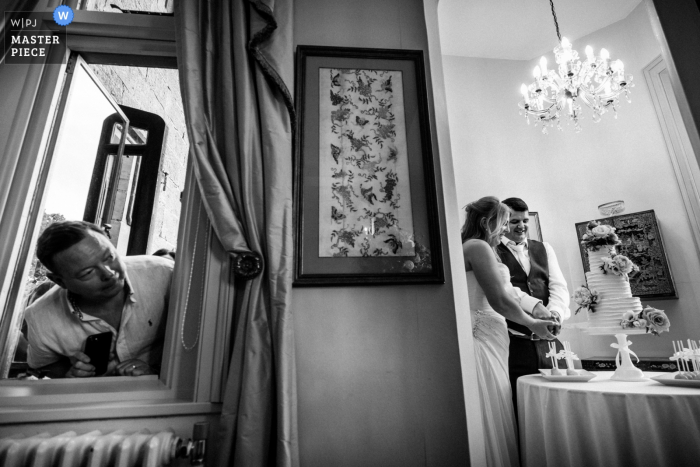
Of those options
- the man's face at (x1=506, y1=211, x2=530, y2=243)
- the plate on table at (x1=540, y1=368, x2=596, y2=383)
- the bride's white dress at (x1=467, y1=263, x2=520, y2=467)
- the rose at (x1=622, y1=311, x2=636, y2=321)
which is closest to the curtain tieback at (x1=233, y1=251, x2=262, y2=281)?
the bride's white dress at (x1=467, y1=263, x2=520, y2=467)

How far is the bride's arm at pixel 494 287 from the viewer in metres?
1.89

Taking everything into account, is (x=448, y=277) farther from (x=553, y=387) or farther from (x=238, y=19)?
(x=238, y=19)

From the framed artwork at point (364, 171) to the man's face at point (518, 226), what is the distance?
54.5 inches

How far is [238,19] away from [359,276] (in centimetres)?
116

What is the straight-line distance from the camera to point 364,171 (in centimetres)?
154

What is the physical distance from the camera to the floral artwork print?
1.46 meters

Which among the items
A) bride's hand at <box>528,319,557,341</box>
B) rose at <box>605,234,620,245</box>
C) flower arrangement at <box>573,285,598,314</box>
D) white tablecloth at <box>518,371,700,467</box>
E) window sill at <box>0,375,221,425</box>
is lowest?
white tablecloth at <box>518,371,700,467</box>

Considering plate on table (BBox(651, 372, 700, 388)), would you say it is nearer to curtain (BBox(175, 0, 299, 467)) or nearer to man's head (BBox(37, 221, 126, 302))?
curtain (BBox(175, 0, 299, 467))

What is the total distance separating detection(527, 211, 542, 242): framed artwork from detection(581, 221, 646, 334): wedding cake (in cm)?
151

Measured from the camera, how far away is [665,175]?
309cm

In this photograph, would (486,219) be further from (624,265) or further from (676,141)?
(676,141)

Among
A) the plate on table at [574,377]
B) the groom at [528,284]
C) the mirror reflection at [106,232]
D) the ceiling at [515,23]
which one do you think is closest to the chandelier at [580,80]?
the ceiling at [515,23]

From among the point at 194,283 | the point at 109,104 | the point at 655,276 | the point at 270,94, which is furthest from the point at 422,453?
the point at 655,276

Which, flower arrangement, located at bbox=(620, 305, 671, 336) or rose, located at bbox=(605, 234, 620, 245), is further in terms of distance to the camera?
rose, located at bbox=(605, 234, 620, 245)
